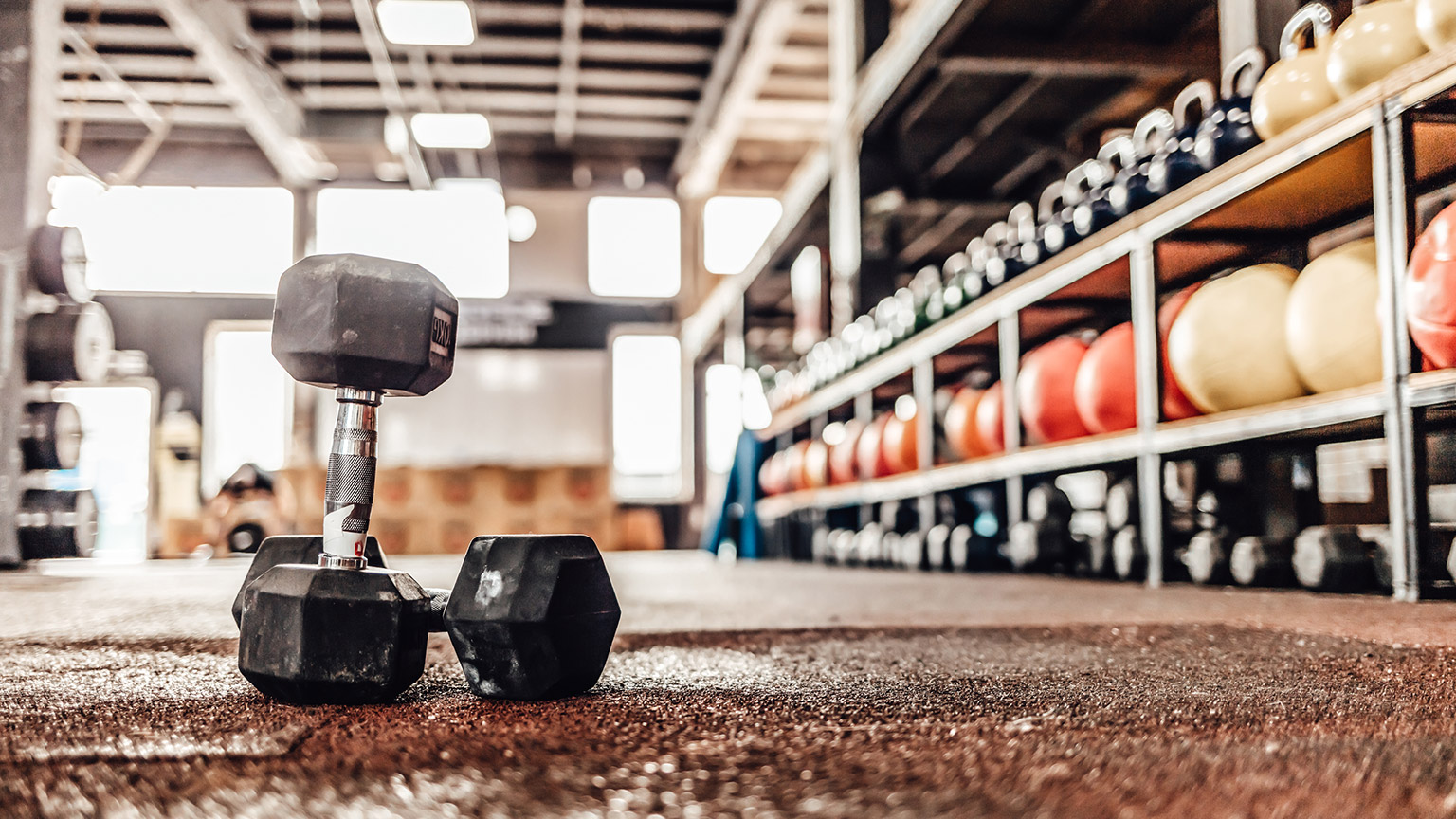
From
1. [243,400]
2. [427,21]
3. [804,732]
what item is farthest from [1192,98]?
[243,400]

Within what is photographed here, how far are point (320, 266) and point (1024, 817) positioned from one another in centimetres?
77

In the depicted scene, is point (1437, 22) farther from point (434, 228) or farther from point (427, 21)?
point (434, 228)

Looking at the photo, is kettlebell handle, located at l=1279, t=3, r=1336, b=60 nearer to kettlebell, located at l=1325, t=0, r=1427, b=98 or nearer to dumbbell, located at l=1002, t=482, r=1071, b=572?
kettlebell, located at l=1325, t=0, r=1427, b=98

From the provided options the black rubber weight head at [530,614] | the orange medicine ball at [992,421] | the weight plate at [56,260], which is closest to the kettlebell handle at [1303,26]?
the orange medicine ball at [992,421]

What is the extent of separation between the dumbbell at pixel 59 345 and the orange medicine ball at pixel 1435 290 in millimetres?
5072

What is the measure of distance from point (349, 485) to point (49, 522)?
4.63 meters

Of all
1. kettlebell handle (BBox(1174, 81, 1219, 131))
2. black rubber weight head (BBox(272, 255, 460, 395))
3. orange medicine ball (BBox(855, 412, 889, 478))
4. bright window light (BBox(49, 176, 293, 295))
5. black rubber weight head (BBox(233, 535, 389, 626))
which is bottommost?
black rubber weight head (BBox(233, 535, 389, 626))

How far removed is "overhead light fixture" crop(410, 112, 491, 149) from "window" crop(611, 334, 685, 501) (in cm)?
445

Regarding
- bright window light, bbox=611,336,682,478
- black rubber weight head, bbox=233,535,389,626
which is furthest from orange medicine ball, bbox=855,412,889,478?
bright window light, bbox=611,336,682,478

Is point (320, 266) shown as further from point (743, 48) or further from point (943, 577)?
point (743, 48)

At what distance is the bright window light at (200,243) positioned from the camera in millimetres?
13242

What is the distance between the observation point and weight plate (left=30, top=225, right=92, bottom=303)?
4.68 m

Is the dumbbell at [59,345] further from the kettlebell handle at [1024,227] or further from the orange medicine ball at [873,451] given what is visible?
the kettlebell handle at [1024,227]

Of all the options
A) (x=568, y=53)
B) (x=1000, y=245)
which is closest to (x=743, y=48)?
(x=568, y=53)
